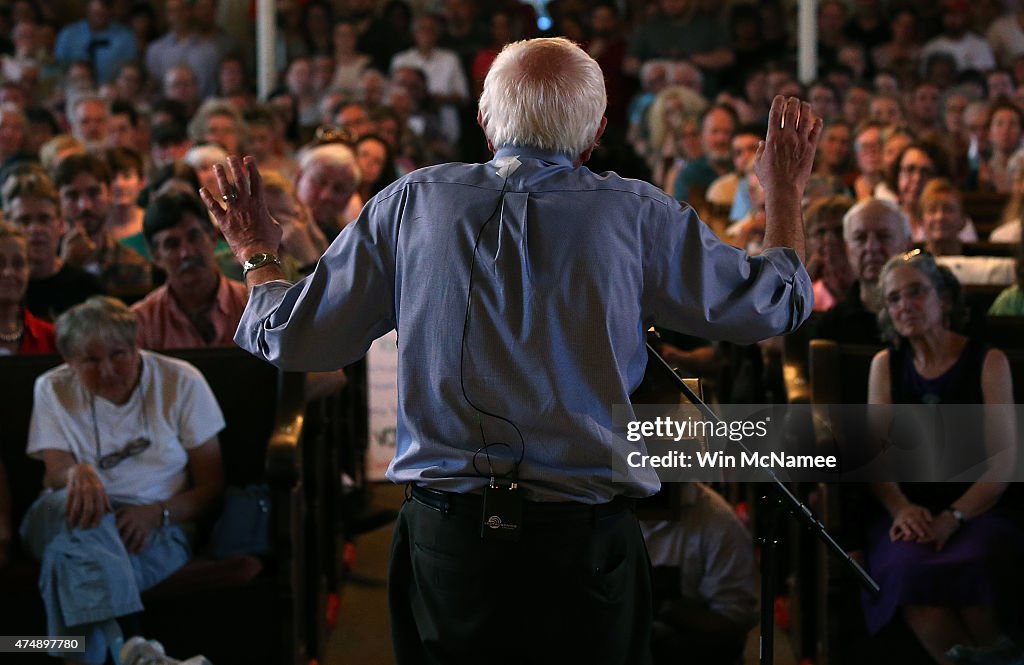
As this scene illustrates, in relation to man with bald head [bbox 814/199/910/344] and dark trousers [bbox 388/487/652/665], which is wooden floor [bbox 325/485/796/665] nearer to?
man with bald head [bbox 814/199/910/344]

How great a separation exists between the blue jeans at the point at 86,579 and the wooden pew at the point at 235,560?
100 mm

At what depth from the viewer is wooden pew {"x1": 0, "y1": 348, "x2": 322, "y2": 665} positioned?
3225 mm

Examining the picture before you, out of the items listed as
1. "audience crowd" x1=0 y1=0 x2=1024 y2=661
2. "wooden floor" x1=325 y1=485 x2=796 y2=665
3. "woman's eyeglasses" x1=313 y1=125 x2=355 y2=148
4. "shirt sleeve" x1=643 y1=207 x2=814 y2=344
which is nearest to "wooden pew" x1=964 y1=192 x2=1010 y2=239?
"audience crowd" x1=0 y1=0 x2=1024 y2=661

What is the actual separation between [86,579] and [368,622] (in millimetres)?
1035

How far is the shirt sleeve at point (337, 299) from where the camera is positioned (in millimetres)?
2010

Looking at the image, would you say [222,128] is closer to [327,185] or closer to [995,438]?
[327,185]

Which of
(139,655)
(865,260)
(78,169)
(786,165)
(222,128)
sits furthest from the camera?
(222,128)

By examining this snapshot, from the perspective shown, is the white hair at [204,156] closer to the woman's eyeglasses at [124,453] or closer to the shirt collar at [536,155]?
the woman's eyeglasses at [124,453]

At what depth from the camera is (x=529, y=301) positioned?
6.36 feet

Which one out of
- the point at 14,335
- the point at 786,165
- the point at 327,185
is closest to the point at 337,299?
the point at 786,165

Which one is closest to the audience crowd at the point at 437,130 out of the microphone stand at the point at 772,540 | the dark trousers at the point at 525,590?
the microphone stand at the point at 772,540

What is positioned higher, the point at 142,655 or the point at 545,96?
the point at 545,96

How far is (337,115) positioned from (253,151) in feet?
2.68

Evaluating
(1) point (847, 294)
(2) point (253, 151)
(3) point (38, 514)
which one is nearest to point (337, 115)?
(2) point (253, 151)
